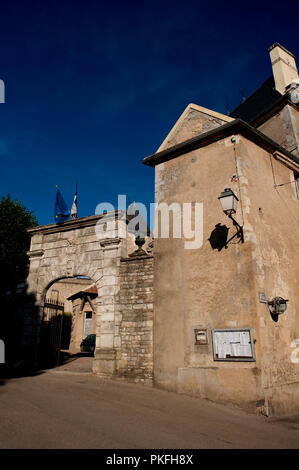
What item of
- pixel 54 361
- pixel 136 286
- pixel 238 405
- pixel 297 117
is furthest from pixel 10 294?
pixel 297 117

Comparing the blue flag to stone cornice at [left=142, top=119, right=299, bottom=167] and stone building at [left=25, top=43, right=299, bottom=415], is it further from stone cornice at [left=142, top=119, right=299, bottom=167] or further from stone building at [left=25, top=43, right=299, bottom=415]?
stone cornice at [left=142, top=119, right=299, bottom=167]

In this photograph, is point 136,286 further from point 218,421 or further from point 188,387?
point 218,421

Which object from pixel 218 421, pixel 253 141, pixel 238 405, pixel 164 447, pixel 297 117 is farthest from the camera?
pixel 297 117

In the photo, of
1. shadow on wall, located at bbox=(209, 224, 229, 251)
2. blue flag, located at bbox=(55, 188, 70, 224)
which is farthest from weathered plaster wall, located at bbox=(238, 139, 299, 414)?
blue flag, located at bbox=(55, 188, 70, 224)

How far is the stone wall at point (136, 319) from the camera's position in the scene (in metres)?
7.29

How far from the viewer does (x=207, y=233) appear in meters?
7.08

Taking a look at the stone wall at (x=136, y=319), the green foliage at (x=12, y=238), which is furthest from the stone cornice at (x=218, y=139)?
the green foliage at (x=12, y=238)

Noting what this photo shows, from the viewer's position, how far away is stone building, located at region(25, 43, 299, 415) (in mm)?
6008

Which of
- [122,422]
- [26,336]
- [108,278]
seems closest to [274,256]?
[108,278]

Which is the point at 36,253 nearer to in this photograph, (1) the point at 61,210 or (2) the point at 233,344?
(1) the point at 61,210

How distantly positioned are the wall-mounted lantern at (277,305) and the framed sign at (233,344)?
0.78 m

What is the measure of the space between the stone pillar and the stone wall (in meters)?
0.17

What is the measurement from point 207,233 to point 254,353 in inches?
104

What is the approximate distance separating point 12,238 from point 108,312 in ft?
22.3
